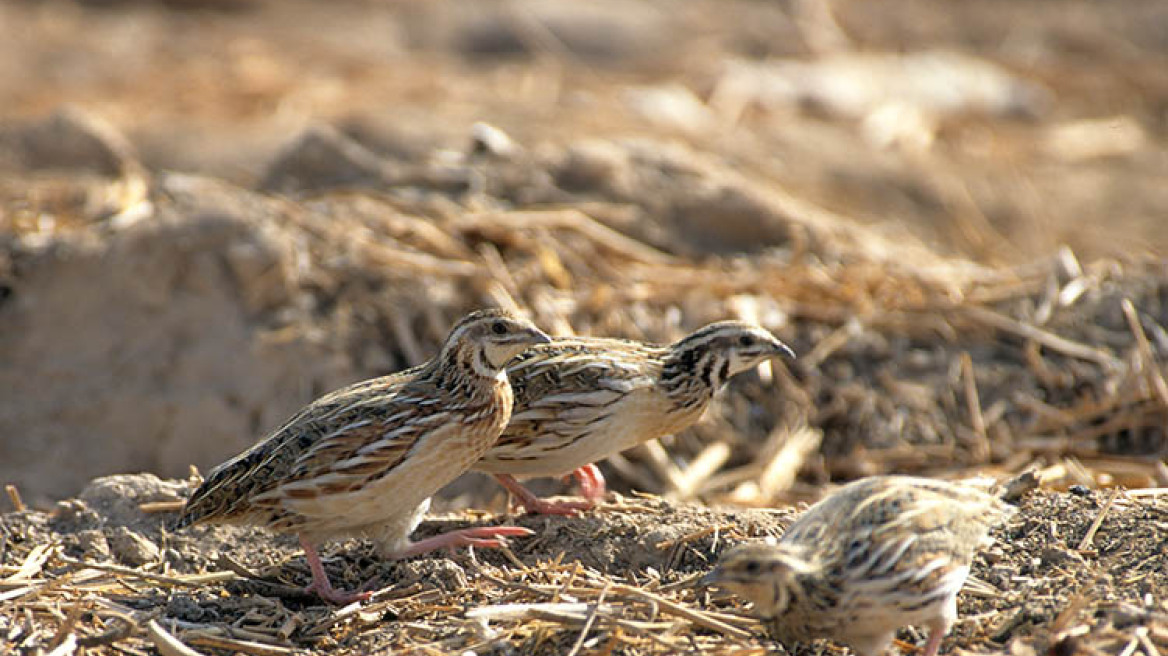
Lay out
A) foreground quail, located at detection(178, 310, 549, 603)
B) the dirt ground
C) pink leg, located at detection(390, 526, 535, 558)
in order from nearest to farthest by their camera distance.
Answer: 1. the dirt ground
2. foreground quail, located at detection(178, 310, 549, 603)
3. pink leg, located at detection(390, 526, 535, 558)

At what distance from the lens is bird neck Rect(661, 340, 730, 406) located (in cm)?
755

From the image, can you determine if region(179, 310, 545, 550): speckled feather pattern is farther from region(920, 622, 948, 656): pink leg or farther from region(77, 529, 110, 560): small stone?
region(920, 622, 948, 656): pink leg

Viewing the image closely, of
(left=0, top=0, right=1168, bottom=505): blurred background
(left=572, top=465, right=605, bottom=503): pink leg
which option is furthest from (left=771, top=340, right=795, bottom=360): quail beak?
(left=0, top=0, right=1168, bottom=505): blurred background

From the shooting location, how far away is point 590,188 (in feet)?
40.8

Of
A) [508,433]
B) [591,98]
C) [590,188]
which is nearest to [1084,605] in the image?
[508,433]

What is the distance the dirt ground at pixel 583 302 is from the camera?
619 centimetres

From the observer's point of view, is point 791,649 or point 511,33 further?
point 511,33

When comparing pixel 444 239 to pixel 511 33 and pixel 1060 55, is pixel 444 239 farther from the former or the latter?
pixel 1060 55

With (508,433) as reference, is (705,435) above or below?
below

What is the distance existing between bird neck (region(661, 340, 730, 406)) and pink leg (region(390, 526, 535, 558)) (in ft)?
3.80

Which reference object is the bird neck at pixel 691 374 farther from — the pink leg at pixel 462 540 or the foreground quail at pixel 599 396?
the pink leg at pixel 462 540

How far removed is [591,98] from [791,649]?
46.2 feet

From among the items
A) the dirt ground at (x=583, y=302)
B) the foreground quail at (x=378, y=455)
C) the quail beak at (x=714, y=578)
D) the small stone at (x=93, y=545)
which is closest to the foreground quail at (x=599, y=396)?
the dirt ground at (x=583, y=302)

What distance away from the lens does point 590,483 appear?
25.9 ft
